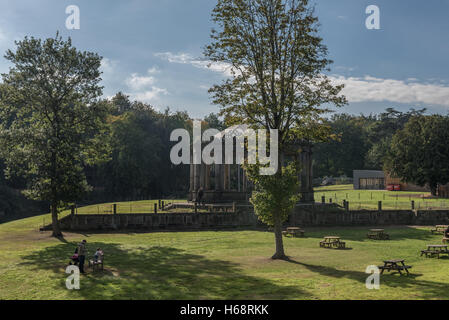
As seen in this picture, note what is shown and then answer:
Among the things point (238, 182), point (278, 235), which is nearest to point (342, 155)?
point (238, 182)

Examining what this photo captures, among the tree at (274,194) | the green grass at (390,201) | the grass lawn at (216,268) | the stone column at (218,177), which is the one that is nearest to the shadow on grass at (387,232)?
the grass lawn at (216,268)

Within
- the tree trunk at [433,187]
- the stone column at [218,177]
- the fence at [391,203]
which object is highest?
the stone column at [218,177]

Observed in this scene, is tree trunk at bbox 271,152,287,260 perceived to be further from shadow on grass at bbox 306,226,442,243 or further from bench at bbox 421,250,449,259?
shadow on grass at bbox 306,226,442,243

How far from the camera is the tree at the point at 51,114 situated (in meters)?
30.4

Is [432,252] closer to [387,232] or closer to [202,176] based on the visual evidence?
[387,232]

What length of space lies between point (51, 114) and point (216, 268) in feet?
70.7

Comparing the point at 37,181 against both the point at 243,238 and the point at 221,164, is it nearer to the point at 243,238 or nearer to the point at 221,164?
the point at 243,238

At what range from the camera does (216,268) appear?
64.6 feet

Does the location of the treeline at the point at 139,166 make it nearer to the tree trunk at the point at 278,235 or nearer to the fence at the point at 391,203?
the fence at the point at 391,203

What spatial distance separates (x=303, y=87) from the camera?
22797 millimetres

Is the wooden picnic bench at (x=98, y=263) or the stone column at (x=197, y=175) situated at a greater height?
the stone column at (x=197, y=175)

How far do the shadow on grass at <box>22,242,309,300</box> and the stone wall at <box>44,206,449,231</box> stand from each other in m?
10.8

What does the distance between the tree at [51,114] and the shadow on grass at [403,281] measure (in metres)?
20.6

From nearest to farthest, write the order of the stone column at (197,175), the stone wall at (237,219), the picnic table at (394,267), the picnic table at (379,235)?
1. the picnic table at (394,267)
2. the picnic table at (379,235)
3. the stone wall at (237,219)
4. the stone column at (197,175)
